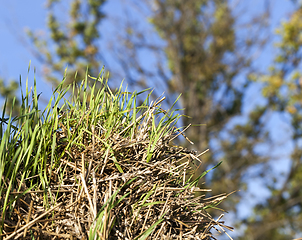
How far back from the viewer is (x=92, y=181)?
1.11 metres

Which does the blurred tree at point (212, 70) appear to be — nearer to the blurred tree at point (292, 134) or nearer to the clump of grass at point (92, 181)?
the blurred tree at point (292, 134)

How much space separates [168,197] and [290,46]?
11714mm

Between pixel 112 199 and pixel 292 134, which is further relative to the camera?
pixel 292 134

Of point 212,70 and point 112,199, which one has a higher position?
point 212,70

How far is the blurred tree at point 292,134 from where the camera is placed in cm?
1074

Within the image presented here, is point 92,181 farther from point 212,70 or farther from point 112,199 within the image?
point 212,70

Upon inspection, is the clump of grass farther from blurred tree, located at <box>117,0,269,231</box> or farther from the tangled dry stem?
blurred tree, located at <box>117,0,269,231</box>

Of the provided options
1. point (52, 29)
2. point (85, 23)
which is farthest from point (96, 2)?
point (52, 29)

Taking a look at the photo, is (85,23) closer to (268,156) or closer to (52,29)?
(52,29)

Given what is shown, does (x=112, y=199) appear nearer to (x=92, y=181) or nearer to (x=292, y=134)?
(x=92, y=181)

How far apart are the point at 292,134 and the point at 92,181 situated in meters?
12.7

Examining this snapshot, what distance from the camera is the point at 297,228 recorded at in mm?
12477

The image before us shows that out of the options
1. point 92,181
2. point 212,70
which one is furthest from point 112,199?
point 212,70

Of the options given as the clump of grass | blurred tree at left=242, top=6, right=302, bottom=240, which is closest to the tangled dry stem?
the clump of grass
